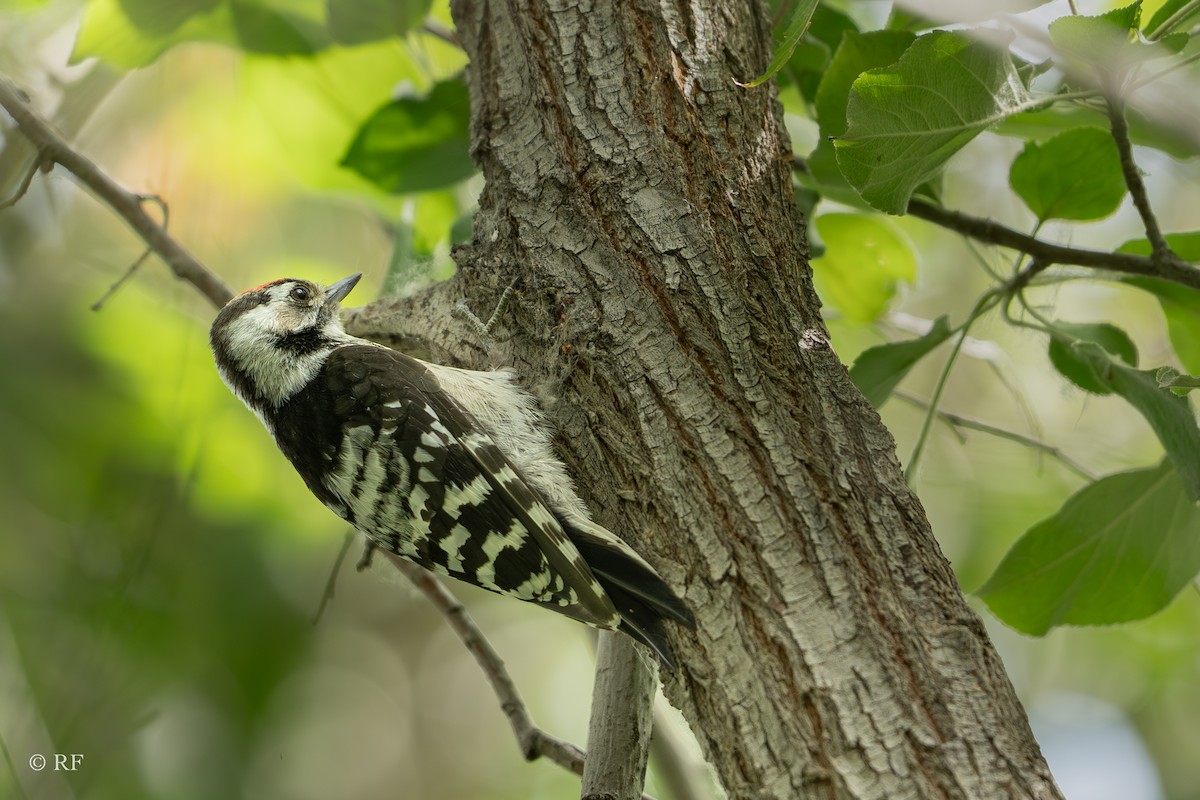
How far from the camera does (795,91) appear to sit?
279 centimetres

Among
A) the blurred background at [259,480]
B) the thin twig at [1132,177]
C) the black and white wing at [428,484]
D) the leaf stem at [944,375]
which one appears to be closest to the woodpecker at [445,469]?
the black and white wing at [428,484]

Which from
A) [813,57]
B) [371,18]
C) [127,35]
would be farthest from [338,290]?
[813,57]

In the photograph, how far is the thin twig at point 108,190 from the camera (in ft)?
8.71

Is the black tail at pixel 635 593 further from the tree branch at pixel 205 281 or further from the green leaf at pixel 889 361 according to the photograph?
the green leaf at pixel 889 361

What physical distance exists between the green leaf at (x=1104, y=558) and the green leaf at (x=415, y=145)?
1901 mm

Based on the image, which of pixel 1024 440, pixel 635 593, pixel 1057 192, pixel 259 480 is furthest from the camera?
pixel 259 480

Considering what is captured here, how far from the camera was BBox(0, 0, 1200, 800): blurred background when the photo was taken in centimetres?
313

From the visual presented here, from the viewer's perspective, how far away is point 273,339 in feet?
9.70

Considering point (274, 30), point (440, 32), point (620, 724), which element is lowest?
point (620, 724)

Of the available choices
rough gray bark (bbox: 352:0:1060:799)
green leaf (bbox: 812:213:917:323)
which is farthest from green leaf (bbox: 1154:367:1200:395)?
green leaf (bbox: 812:213:917:323)

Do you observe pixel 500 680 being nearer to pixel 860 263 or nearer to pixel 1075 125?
pixel 860 263

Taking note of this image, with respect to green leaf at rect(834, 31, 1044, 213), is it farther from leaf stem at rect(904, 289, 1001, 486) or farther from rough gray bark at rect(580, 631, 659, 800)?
rough gray bark at rect(580, 631, 659, 800)

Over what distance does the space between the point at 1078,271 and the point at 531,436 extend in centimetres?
143

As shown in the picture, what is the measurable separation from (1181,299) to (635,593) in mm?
1544
